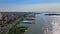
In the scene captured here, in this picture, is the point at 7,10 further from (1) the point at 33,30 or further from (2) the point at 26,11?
(1) the point at 33,30

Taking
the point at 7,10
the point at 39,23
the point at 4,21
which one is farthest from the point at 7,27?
the point at 39,23

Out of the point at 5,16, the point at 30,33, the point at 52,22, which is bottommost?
the point at 30,33

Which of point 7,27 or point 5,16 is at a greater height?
point 5,16

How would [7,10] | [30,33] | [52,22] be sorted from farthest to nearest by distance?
[52,22] → [30,33] → [7,10]

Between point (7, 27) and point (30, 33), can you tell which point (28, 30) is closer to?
point (30, 33)

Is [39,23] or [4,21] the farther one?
[39,23]

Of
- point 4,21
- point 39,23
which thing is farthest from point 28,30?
point 4,21

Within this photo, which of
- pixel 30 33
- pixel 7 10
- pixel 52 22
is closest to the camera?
pixel 7 10
